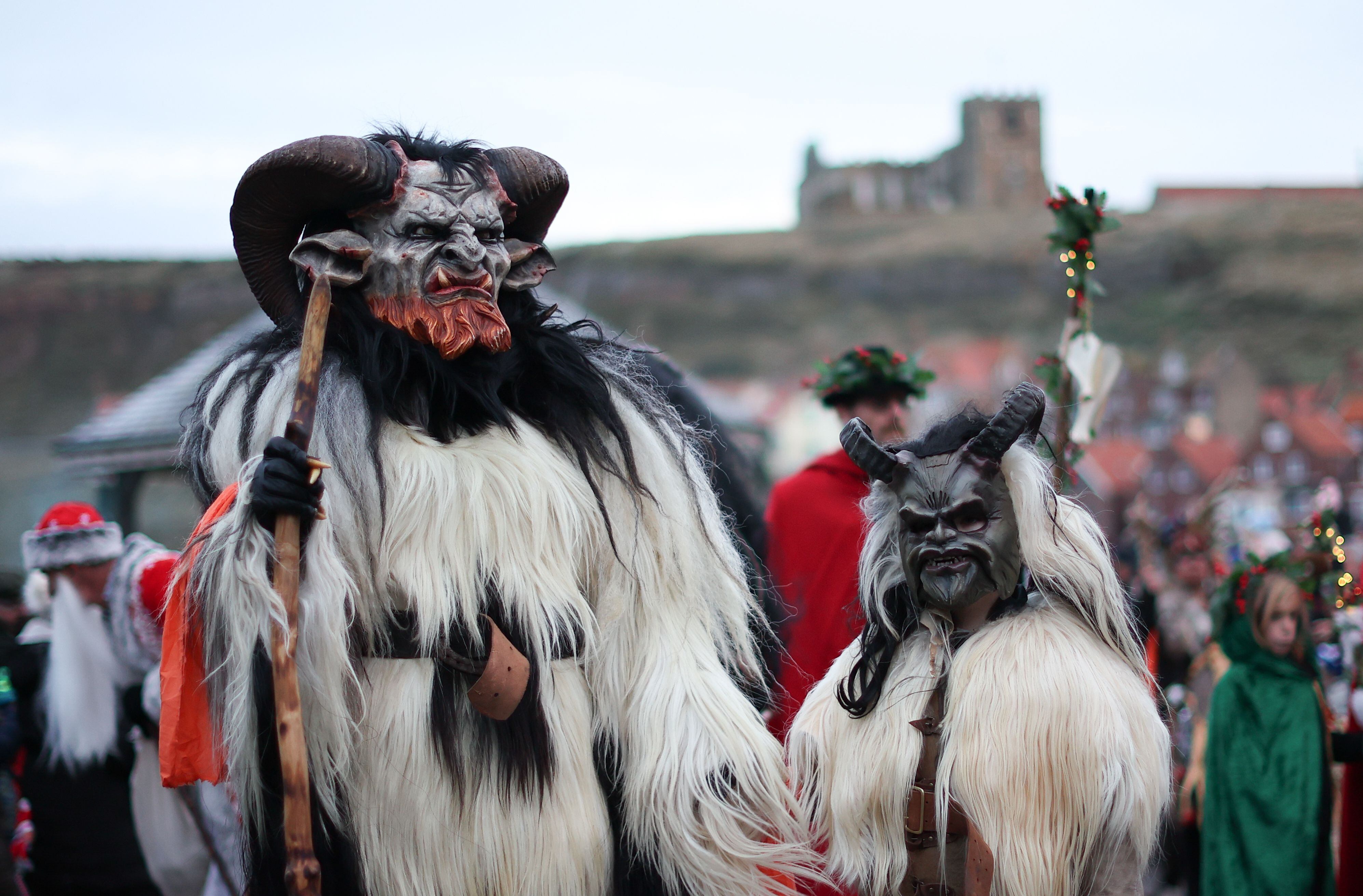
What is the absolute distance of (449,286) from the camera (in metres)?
2.71

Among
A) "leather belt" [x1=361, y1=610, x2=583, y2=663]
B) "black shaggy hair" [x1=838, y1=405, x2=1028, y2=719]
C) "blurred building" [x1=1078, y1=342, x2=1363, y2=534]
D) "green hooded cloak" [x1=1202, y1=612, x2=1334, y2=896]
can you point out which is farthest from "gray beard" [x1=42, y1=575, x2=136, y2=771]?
"blurred building" [x1=1078, y1=342, x2=1363, y2=534]

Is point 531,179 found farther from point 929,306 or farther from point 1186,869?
point 929,306

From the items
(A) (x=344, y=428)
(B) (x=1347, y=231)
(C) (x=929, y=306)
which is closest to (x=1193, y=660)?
(A) (x=344, y=428)

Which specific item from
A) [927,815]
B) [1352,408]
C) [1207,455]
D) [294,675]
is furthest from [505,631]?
[1352,408]

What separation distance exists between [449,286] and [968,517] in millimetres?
1284

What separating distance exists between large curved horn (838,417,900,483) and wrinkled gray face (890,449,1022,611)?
0.09 m

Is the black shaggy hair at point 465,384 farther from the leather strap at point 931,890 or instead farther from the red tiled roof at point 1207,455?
the red tiled roof at point 1207,455

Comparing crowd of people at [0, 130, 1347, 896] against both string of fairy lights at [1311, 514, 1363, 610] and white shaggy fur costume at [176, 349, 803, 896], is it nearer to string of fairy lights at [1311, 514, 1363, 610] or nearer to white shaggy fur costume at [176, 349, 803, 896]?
white shaggy fur costume at [176, 349, 803, 896]

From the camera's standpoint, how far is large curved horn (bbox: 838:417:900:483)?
2.71 metres

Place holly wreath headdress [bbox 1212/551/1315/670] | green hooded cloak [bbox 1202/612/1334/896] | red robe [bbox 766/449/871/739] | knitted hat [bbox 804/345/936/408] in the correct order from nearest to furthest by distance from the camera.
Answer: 1. red robe [bbox 766/449/871/739]
2. green hooded cloak [bbox 1202/612/1334/896]
3. holly wreath headdress [bbox 1212/551/1315/670]
4. knitted hat [bbox 804/345/936/408]

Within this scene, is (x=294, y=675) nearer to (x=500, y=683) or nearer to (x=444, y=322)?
(x=500, y=683)

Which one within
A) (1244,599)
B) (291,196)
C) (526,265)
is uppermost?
(291,196)

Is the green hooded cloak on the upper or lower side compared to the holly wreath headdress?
lower

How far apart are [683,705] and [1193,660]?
5413 mm
